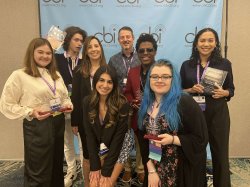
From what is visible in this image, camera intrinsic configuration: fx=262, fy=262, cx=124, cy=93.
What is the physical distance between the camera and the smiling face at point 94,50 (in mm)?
2750

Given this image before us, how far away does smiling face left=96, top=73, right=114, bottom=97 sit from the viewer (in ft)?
7.72

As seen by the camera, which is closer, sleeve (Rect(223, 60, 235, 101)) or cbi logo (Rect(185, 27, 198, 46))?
sleeve (Rect(223, 60, 235, 101))

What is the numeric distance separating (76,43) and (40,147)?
4.23ft

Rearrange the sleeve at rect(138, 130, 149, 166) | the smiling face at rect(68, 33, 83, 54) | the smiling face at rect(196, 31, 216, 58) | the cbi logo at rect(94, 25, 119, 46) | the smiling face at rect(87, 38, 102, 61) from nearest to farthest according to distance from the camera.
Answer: the sleeve at rect(138, 130, 149, 166), the smiling face at rect(196, 31, 216, 58), the smiling face at rect(87, 38, 102, 61), the smiling face at rect(68, 33, 83, 54), the cbi logo at rect(94, 25, 119, 46)

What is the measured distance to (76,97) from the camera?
9.32ft

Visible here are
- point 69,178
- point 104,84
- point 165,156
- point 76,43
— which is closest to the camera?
point 165,156

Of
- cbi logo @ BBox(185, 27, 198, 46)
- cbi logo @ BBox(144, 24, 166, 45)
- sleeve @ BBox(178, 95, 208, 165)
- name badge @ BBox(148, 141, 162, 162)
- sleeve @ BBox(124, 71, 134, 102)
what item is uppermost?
cbi logo @ BBox(144, 24, 166, 45)

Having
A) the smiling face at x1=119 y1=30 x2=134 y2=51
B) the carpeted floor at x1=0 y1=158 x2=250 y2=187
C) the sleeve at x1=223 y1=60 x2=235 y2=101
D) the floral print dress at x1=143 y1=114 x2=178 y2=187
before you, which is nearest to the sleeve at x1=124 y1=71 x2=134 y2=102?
the smiling face at x1=119 y1=30 x2=134 y2=51

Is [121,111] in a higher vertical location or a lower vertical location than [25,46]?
lower

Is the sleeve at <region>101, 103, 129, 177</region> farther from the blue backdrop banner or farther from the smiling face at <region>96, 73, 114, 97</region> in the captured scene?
the blue backdrop banner

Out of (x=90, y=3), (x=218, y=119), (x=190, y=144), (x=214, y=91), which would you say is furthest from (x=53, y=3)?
(x=190, y=144)

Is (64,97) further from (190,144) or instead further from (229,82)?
(229,82)

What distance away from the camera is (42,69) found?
253 cm

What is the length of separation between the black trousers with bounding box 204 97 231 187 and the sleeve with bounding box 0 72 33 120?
1.76 metres
